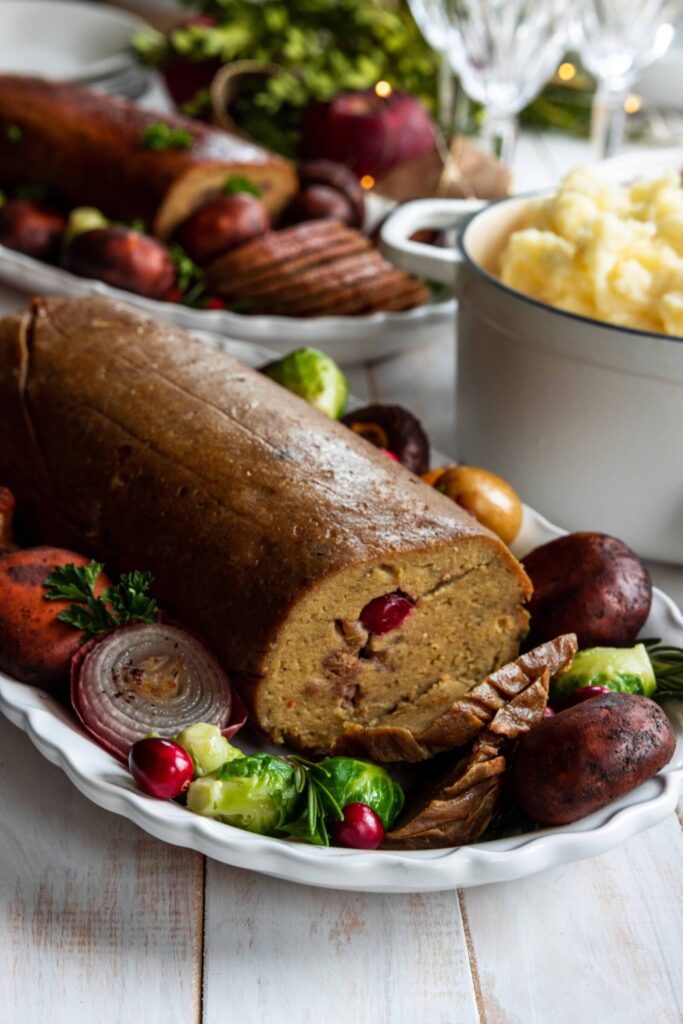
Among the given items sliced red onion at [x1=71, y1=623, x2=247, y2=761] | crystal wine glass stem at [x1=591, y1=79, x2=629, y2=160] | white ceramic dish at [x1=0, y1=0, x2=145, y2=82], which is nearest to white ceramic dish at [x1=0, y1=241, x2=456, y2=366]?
crystal wine glass stem at [x1=591, y1=79, x2=629, y2=160]

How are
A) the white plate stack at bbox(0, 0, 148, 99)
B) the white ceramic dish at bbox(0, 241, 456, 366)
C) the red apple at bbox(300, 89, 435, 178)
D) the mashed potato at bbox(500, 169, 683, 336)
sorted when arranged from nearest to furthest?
the mashed potato at bbox(500, 169, 683, 336)
the white ceramic dish at bbox(0, 241, 456, 366)
the red apple at bbox(300, 89, 435, 178)
the white plate stack at bbox(0, 0, 148, 99)

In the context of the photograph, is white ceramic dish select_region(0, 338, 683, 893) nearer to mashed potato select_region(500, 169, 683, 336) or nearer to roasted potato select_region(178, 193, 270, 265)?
mashed potato select_region(500, 169, 683, 336)

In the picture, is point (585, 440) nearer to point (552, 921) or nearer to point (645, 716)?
point (645, 716)

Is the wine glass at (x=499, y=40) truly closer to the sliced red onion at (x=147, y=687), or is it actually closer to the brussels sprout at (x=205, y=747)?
the sliced red onion at (x=147, y=687)

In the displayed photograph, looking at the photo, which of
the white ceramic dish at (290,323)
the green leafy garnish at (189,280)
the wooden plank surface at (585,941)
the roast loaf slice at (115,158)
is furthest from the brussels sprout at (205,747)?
the roast loaf slice at (115,158)

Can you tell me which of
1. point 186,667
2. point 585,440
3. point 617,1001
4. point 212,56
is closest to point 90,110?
point 212,56

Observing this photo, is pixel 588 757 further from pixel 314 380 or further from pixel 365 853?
pixel 314 380
